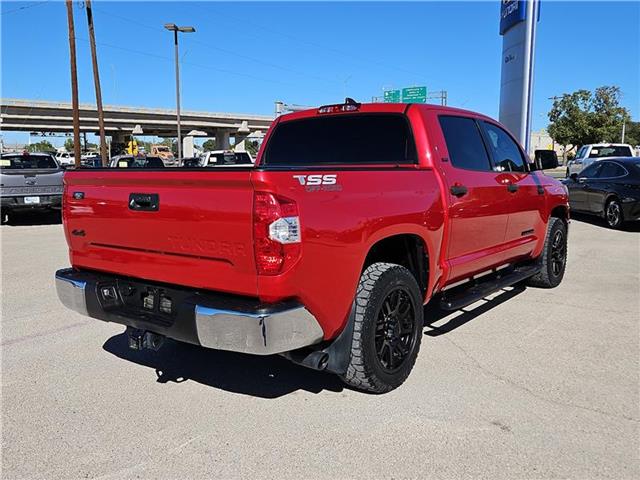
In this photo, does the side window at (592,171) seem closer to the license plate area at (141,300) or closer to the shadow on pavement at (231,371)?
the shadow on pavement at (231,371)

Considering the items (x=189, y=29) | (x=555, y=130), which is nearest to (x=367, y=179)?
(x=189, y=29)

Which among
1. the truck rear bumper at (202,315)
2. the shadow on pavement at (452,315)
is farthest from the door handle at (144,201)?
the shadow on pavement at (452,315)

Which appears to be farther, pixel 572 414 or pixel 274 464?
pixel 572 414

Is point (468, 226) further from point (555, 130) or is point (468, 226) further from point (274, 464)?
point (555, 130)

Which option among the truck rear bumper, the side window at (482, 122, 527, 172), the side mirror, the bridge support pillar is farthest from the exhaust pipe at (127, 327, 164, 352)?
the bridge support pillar

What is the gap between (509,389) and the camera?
3.72m

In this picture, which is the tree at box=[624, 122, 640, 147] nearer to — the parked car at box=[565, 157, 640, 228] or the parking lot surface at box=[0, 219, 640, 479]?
the parked car at box=[565, 157, 640, 228]

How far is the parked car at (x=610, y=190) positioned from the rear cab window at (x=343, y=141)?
8.95 m

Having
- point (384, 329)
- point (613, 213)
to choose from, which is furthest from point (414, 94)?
point (384, 329)

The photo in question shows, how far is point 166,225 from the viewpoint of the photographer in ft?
10.3

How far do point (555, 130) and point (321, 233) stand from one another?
56.5 m

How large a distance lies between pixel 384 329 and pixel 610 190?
10.3 metres

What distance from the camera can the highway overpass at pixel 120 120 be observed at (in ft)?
206

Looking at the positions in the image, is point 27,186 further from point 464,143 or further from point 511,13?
point 511,13
